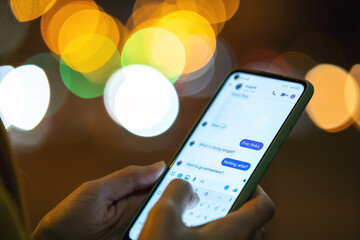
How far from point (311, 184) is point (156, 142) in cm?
191

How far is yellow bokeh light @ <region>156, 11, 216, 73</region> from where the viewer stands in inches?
516

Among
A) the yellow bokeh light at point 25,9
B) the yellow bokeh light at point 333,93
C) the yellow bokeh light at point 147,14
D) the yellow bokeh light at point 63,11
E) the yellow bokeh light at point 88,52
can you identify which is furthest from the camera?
the yellow bokeh light at point 147,14

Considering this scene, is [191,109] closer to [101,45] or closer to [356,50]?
[356,50]

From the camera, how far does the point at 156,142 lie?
4.87 metres

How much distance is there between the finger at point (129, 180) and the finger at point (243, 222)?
435mm

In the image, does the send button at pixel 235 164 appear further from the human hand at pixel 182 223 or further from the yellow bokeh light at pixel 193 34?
the yellow bokeh light at pixel 193 34

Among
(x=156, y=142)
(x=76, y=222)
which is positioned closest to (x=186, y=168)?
(x=76, y=222)

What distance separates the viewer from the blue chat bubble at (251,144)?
1.21 meters

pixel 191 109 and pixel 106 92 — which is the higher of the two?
pixel 191 109

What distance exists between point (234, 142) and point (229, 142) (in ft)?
0.05

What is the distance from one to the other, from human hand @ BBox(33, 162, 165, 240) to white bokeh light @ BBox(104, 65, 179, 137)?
4.45 metres

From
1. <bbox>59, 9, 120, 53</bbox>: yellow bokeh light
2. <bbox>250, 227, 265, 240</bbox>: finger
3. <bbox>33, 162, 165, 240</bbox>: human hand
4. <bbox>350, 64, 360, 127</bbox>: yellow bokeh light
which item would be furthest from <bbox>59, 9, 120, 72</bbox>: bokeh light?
<bbox>250, 227, 265, 240</bbox>: finger

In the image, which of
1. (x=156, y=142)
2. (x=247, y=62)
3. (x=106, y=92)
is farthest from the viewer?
(x=247, y=62)

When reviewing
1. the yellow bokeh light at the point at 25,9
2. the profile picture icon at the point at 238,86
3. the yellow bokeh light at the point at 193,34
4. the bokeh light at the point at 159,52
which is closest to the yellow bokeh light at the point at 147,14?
the yellow bokeh light at the point at 193,34
